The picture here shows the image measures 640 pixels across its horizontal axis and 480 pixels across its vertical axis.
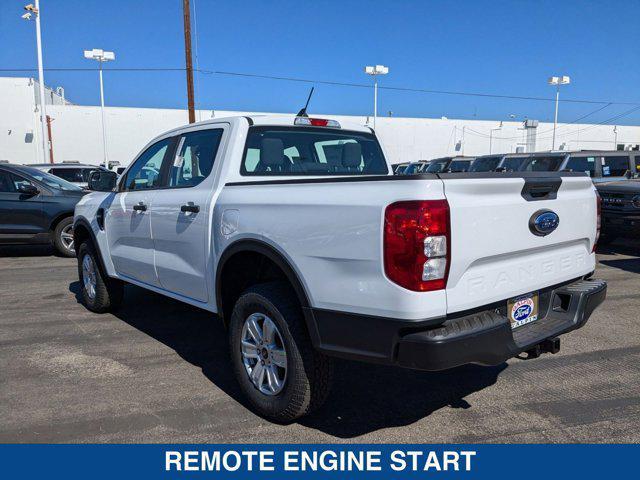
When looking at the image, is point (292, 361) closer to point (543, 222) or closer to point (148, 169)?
point (543, 222)

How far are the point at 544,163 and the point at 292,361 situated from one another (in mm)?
11705

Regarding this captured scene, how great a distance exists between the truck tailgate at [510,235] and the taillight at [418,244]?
6 centimetres

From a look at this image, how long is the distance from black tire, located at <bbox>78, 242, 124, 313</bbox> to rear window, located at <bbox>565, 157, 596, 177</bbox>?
1052cm

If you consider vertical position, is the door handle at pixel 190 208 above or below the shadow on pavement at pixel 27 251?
above

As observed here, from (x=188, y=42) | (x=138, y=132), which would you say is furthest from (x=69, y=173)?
(x=138, y=132)

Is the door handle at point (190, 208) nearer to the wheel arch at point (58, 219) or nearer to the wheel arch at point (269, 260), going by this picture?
the wheel arch at point (269, 260)

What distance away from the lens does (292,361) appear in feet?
9.89

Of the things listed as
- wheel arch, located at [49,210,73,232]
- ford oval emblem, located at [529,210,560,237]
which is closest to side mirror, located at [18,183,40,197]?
wheel arch, located at [49,210,73,232]

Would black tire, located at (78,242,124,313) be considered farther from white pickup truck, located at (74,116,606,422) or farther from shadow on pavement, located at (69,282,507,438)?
white pickup truck, located at (74,116,606,422)

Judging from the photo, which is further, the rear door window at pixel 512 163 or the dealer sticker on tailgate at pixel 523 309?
the rear door window at pixel 512 163

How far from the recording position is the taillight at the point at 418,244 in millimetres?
2459

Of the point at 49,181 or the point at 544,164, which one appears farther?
the point at 544,164

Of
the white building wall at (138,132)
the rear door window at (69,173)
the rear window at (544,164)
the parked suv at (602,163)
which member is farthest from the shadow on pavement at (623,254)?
the white building wall at (138,132)

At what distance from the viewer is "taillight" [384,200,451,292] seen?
2.46 m
